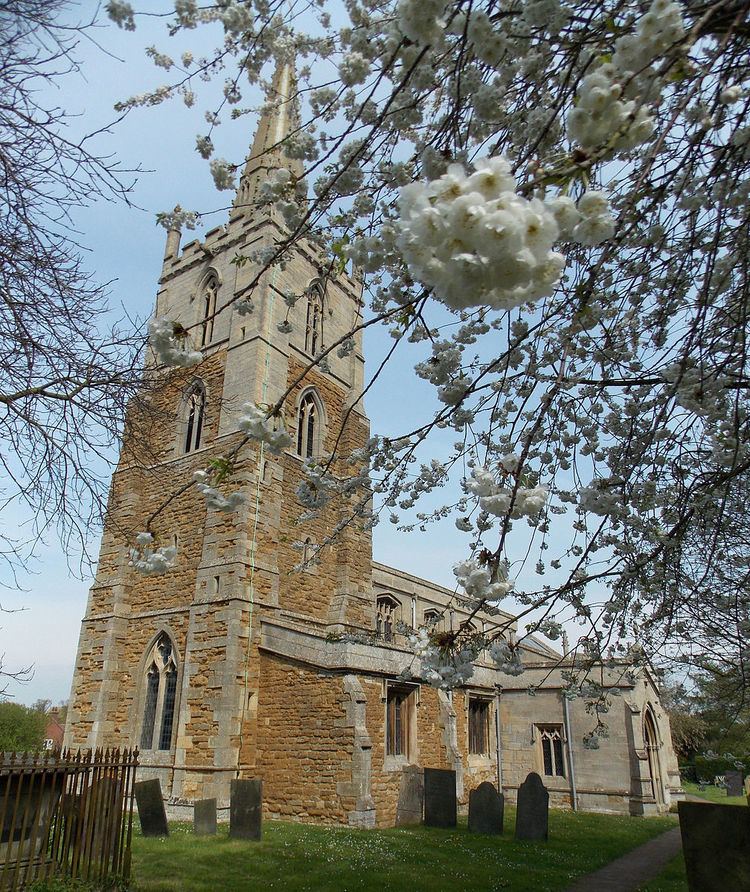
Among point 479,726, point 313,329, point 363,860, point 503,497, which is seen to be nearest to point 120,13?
point 503,497

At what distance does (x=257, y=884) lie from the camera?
7.28 meters

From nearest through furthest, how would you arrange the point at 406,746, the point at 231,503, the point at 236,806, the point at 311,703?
the point at 231,503
the point at 236,806
the point at 311,703
the point at 406,746

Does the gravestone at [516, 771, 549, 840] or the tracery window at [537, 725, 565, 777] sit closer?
the gravestone at [516, 771, 549, 840]

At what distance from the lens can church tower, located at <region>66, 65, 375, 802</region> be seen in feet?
43.3

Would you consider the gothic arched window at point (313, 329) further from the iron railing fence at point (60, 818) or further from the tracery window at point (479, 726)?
the iron railing fence at point (60, 818)

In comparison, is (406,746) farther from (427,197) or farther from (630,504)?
(427,197)

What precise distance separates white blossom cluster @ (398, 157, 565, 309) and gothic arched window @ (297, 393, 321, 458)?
1600 centimetres

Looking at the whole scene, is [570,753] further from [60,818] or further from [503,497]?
[503,497]

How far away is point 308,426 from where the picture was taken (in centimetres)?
1845

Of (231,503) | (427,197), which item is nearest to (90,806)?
(231,503)

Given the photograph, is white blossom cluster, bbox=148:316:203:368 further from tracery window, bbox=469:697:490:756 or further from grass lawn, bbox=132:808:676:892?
tracery window, bbox=469:697:490:756

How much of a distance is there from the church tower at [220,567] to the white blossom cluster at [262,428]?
7848 millimetres

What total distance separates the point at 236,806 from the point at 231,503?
8.48 m

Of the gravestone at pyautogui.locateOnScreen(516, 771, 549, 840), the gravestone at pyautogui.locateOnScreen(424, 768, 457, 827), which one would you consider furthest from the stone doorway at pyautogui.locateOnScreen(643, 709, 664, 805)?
the gravestone at pyautogui.locateOnScreen(424, 768, 457, 827)
